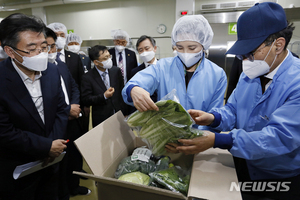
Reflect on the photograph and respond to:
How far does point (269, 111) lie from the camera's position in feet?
2.72

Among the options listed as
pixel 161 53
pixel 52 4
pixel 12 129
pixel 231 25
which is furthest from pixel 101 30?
pixel 12 129

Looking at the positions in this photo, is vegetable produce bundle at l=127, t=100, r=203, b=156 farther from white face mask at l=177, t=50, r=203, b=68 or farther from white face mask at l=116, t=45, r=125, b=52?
white face mask at l=116, t=45, r=125, b=52

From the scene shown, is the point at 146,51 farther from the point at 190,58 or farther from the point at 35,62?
the point at 35,62

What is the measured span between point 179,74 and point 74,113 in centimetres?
107

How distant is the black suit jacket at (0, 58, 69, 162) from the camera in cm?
102

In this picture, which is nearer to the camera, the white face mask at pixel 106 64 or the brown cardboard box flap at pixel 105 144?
the brown cardboard box flap at pixel 105 144

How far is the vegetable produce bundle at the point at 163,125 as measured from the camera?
0.78 metres

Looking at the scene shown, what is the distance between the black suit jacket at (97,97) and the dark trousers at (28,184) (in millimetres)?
819

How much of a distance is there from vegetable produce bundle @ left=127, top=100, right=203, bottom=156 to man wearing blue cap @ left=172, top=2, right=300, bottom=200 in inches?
2.1

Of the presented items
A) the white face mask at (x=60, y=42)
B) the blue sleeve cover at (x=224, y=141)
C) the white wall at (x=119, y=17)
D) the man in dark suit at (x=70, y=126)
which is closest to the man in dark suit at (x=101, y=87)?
the man in dark suit at (x=70, y=126)

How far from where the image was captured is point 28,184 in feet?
3.80

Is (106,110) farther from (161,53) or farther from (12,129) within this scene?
(161,53)

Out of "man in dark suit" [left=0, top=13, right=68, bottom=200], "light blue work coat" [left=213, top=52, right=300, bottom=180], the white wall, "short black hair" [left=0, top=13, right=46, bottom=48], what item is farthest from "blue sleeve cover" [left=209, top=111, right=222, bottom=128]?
the white wall

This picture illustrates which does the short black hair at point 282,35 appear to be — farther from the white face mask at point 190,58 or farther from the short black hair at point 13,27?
the short black hair at point 13,27
